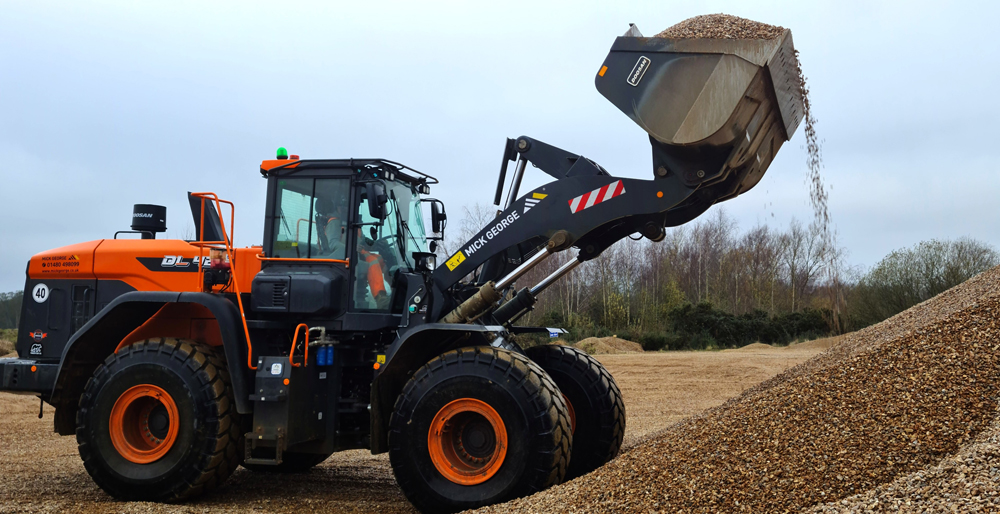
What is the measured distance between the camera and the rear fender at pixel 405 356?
5938 millimetres

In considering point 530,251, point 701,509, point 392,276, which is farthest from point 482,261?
point 701,509

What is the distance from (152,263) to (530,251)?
3.50 m

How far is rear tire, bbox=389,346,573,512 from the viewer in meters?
5.34

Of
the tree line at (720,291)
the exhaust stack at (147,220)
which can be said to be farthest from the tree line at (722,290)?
the exhaust stack at (147,220)

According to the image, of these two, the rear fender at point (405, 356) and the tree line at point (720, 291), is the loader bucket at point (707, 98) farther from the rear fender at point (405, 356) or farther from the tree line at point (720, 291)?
the tree line at point (720, 291)

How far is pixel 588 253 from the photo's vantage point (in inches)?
263

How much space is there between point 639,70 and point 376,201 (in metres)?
2.35

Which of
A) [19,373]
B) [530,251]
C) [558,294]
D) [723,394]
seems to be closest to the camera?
[530,251]

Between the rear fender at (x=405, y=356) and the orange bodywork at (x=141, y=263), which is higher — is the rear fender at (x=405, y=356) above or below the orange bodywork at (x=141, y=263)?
below

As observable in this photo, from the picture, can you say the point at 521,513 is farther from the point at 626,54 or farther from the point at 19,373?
the point at 19,373

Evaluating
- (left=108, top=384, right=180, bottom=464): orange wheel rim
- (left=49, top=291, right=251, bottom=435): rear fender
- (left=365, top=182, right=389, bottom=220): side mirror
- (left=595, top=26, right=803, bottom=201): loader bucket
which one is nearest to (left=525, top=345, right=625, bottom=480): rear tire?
(left=595, top=26, right=803, bottom=201): loader bucket

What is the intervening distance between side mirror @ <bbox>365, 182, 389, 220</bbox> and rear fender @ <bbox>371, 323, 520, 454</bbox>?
3.26 ft

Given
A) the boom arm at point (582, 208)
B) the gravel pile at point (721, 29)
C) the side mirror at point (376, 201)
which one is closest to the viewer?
the gravel pile at point (721, 29)

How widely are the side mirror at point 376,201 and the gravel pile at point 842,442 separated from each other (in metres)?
2.57
